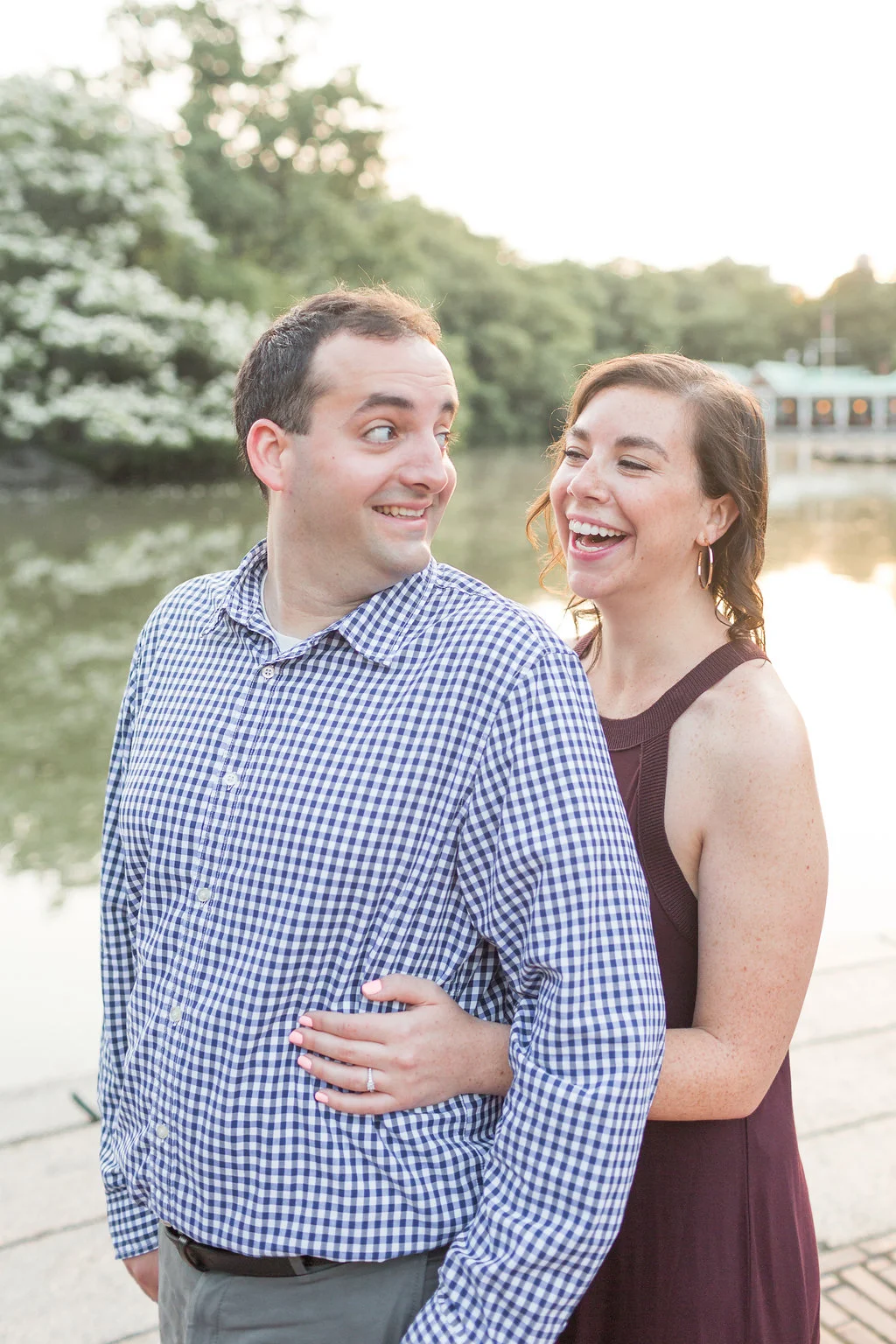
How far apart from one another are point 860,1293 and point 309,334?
7.19ft

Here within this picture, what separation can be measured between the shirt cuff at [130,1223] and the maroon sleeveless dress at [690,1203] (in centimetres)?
64

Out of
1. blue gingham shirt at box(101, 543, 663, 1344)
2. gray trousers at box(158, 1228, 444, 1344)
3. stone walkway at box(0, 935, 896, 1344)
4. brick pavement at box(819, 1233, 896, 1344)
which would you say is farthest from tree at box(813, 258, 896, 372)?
gray trousers at box(158, 1228, 444, 1344)

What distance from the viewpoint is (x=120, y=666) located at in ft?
31.7

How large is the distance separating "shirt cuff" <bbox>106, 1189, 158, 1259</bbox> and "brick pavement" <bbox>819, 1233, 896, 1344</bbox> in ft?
4.61

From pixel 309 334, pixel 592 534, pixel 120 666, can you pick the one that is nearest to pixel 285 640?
pixel 309 334

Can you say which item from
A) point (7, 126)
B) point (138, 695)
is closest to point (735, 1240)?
point (138, 695)

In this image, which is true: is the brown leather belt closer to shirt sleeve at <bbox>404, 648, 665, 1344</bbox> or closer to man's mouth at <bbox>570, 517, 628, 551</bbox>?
shirt sleeve at <bbox>404, 648, 665, 1344</bbox>

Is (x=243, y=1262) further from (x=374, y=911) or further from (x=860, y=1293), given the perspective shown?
(x=860, y=1293)

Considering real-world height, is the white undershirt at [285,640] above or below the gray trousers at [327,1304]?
above

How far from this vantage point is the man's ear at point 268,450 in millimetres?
1605

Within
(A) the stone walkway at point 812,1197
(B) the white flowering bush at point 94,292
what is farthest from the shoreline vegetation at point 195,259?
(A) the stone walkway at point 812,1197

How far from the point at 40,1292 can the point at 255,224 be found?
105 ft

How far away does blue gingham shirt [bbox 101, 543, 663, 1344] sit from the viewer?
1.27 meters

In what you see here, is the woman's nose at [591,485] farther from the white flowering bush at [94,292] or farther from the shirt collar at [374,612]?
the white flowering bush at [94,292]
